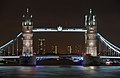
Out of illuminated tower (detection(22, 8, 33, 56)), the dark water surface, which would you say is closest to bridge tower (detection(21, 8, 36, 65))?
illuminated tower (detection(22, 8, 33, 56))

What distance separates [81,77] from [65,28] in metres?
52.9

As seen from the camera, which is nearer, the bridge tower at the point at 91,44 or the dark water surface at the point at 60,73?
the dark water surface at the point at 60,73

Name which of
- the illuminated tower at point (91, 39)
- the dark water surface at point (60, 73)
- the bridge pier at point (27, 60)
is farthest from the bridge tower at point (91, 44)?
the dark water surface at point (60, 73)

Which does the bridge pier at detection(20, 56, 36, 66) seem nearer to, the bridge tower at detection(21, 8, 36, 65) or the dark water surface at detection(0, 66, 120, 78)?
the bridge tower at detection(21, 8, 36, 65)

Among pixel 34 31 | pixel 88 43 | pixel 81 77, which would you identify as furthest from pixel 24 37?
pixel 81 77

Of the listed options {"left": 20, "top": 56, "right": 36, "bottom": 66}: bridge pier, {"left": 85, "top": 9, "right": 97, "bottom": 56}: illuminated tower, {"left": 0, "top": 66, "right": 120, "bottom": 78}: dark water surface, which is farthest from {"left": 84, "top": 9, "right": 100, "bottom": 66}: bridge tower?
{"left": 0, "top": 66, "right": 120, "bottom": 78}: dark water surface

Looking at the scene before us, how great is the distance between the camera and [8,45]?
117 metres

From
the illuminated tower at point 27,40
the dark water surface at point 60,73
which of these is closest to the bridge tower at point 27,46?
the illuminated tower at point 27,40

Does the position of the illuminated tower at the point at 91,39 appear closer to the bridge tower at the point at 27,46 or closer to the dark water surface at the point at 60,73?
the bridge tower at the point at 27,46

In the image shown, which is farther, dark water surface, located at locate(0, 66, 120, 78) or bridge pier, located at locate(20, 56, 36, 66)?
bridge pier, located at locate(20, 56, 36, 66)

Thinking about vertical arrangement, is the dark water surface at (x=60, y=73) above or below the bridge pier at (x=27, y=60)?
below

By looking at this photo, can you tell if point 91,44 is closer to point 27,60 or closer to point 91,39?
point 91,39

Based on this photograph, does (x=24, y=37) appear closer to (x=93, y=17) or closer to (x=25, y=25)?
(x=25, y=25)

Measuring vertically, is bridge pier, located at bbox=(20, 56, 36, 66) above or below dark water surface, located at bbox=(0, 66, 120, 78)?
above
